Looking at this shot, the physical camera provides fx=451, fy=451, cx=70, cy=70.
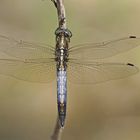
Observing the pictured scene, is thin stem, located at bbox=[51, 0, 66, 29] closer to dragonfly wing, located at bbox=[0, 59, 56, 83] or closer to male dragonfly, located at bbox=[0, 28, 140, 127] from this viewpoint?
male dragonfly, located at bbox=[0, 28, 140, 127]

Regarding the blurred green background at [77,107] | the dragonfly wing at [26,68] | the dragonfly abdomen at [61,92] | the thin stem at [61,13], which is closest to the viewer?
the thin stem at [61,13]

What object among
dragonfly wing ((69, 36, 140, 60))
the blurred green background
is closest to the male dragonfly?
dragonfly wing ((69, 36, 140, 60))

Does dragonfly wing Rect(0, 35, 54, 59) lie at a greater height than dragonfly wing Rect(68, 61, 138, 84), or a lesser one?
greater

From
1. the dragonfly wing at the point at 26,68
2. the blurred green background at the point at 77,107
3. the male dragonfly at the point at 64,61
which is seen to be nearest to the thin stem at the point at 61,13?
the male dragonfly at the point at 64,61

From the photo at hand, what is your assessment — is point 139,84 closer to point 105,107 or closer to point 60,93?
point 105,107

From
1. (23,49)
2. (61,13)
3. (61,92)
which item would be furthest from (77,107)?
(61,13)

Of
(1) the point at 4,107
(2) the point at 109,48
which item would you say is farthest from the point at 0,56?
(2) the point at 109,48

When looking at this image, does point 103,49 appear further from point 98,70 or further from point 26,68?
point 26,68

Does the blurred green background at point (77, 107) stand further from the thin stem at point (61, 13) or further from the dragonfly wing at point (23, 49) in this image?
the thin stem at point (61, 13)
